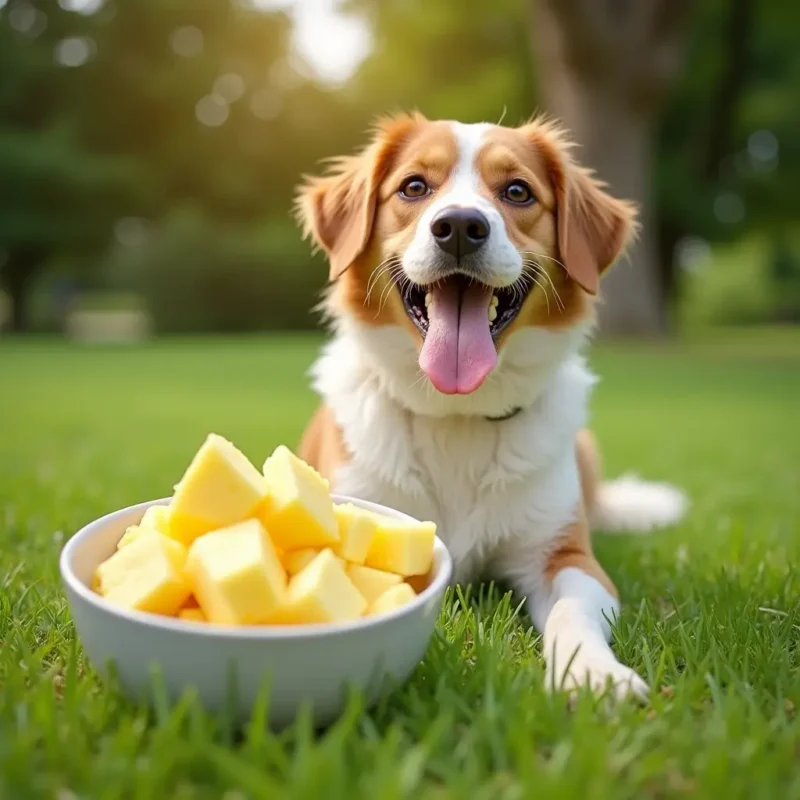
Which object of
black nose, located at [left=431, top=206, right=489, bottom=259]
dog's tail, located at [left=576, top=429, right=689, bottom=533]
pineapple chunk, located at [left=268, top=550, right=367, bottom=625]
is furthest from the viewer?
dog's tail, located at [left=576, top=429, right=689, bottom=533]

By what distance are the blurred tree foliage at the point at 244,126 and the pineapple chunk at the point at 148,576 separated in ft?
60.6

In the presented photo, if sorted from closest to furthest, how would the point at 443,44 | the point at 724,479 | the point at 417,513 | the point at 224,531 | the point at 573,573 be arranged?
the point at 224,531 < the point at 573,573 < the point at 417,513 < the point at 724,479 < the point at 443,44

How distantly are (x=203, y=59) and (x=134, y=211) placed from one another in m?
4.82

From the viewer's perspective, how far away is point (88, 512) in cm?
372

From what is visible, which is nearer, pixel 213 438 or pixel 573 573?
pixel 213 438

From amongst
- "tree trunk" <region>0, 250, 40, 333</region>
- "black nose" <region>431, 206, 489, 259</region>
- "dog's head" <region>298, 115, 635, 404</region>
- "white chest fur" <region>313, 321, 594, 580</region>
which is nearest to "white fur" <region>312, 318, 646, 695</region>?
"white chest fur" <region>313, 321, 594, 580</region>

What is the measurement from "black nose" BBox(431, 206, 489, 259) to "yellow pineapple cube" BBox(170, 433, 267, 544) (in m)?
1.06

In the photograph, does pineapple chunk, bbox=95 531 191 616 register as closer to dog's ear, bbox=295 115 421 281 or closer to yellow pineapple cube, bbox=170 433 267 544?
yellow pineapple cube, bbox=170 433 267 544

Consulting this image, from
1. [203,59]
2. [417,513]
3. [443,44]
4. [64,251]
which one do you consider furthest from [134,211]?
[417,513]

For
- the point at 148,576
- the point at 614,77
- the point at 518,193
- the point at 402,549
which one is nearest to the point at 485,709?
the point at 402,549

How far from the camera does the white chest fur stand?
2705 mm

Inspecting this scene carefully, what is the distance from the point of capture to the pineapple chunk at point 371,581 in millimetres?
1803

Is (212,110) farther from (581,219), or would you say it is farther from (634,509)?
(581,219)

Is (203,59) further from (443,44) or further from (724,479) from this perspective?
(724,479)
